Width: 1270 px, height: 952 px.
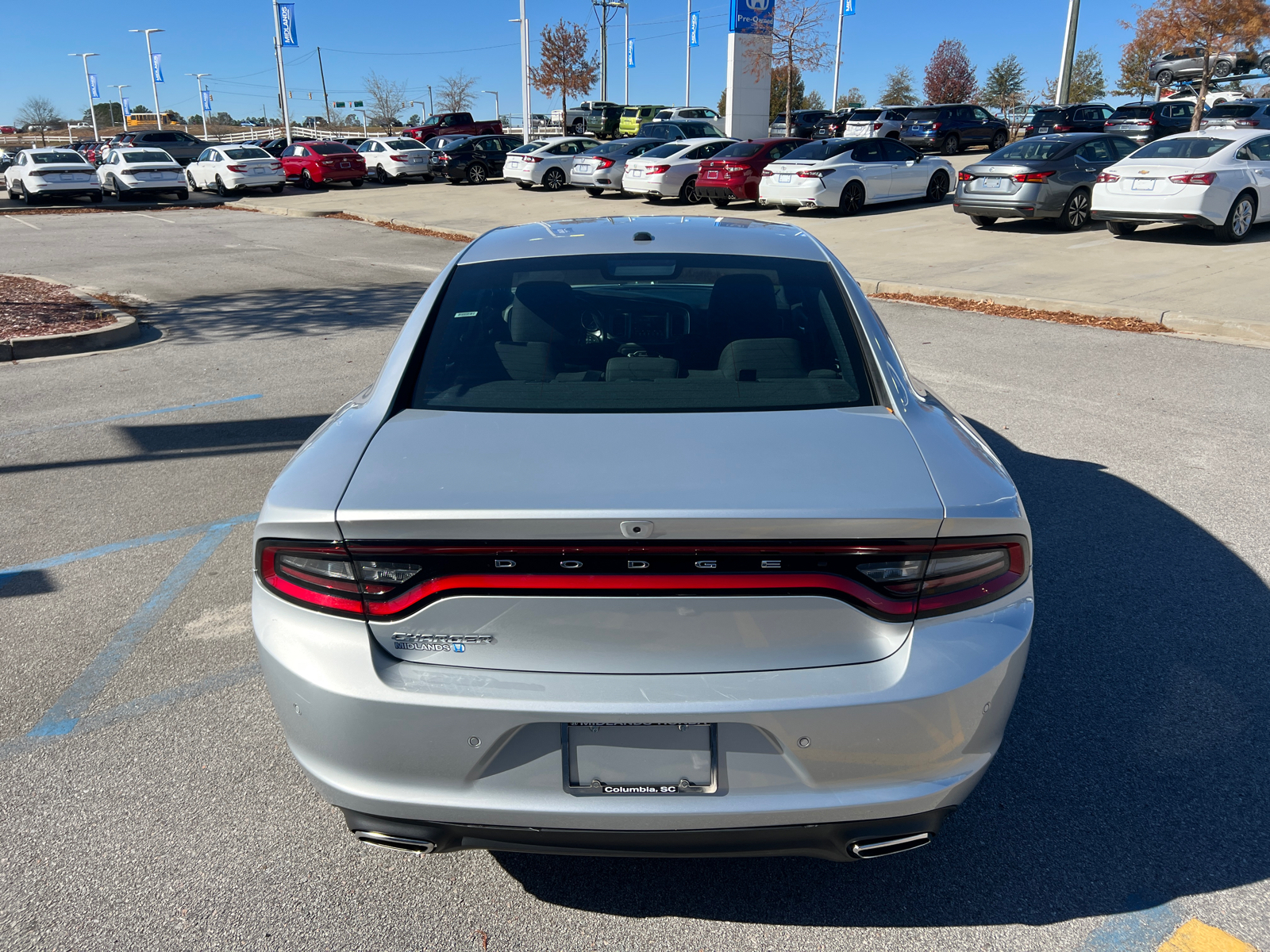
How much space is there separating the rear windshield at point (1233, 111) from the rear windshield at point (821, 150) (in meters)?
17.7

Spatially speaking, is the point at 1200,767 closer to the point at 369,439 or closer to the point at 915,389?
the point at 915,389

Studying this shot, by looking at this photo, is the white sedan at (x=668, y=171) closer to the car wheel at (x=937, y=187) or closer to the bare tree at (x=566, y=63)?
the car wheel at (x=937, y=187)

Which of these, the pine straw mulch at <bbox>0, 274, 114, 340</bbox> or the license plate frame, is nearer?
the license plate frame

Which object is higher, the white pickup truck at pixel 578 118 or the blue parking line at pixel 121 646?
the white pickup truck at pixel 578 118

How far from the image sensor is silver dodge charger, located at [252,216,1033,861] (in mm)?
2074

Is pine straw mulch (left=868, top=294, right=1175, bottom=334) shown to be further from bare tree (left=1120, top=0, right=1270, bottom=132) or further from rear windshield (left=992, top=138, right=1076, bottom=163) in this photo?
bare tree (left=1120, top=0, right=1270, bottom=132)

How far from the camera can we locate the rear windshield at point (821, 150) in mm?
20969

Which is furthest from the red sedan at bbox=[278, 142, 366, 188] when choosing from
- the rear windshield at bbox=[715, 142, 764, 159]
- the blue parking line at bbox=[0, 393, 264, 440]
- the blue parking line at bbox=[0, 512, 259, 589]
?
the blue parking line at bbox=[0, 512, 259, 589]

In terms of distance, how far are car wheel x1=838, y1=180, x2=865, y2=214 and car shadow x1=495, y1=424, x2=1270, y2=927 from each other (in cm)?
→ 1807

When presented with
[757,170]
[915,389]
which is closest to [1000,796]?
[915,389]

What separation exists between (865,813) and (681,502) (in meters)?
0.82

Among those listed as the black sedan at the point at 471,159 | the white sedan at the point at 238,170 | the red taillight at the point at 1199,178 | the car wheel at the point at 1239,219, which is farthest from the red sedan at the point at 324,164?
the car wheel at the point at 1239,219

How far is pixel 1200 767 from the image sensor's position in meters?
3.04

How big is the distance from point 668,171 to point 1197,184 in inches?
495
